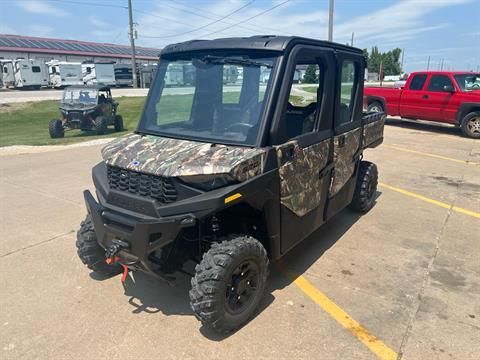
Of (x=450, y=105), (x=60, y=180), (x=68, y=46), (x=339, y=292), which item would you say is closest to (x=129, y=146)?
(x=339, y=292)

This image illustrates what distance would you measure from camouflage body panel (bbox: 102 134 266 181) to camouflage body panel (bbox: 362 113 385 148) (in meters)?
2.63

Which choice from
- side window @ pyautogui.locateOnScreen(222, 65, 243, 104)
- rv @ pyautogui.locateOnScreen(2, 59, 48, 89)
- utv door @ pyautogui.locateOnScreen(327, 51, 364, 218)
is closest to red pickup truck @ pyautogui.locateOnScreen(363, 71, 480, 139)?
utv door @ pyautogui.locateOnScreen(327, 51, 364, 218)

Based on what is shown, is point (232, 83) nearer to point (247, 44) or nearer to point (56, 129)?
point (247, 44)

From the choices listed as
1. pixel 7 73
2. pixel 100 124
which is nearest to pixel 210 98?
pixel 100 124

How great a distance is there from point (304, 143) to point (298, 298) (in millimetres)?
1368

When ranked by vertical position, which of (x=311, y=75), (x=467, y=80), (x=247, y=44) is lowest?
(x=311, y=75)

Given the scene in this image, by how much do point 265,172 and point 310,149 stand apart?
740mm

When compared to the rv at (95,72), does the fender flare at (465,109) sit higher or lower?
lower

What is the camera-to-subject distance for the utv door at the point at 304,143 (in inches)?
127

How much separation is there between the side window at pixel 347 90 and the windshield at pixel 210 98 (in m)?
1.29

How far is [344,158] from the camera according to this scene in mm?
4375

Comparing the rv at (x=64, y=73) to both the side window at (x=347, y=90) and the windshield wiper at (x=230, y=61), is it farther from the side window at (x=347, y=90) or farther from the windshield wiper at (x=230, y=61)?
the windshield wiper at (x=230, y=61)

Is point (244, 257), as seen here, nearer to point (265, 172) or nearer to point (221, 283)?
point (221, 283)

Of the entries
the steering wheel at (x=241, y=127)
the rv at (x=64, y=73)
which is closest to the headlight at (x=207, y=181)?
the steering wheel at (x=241, y=127)
